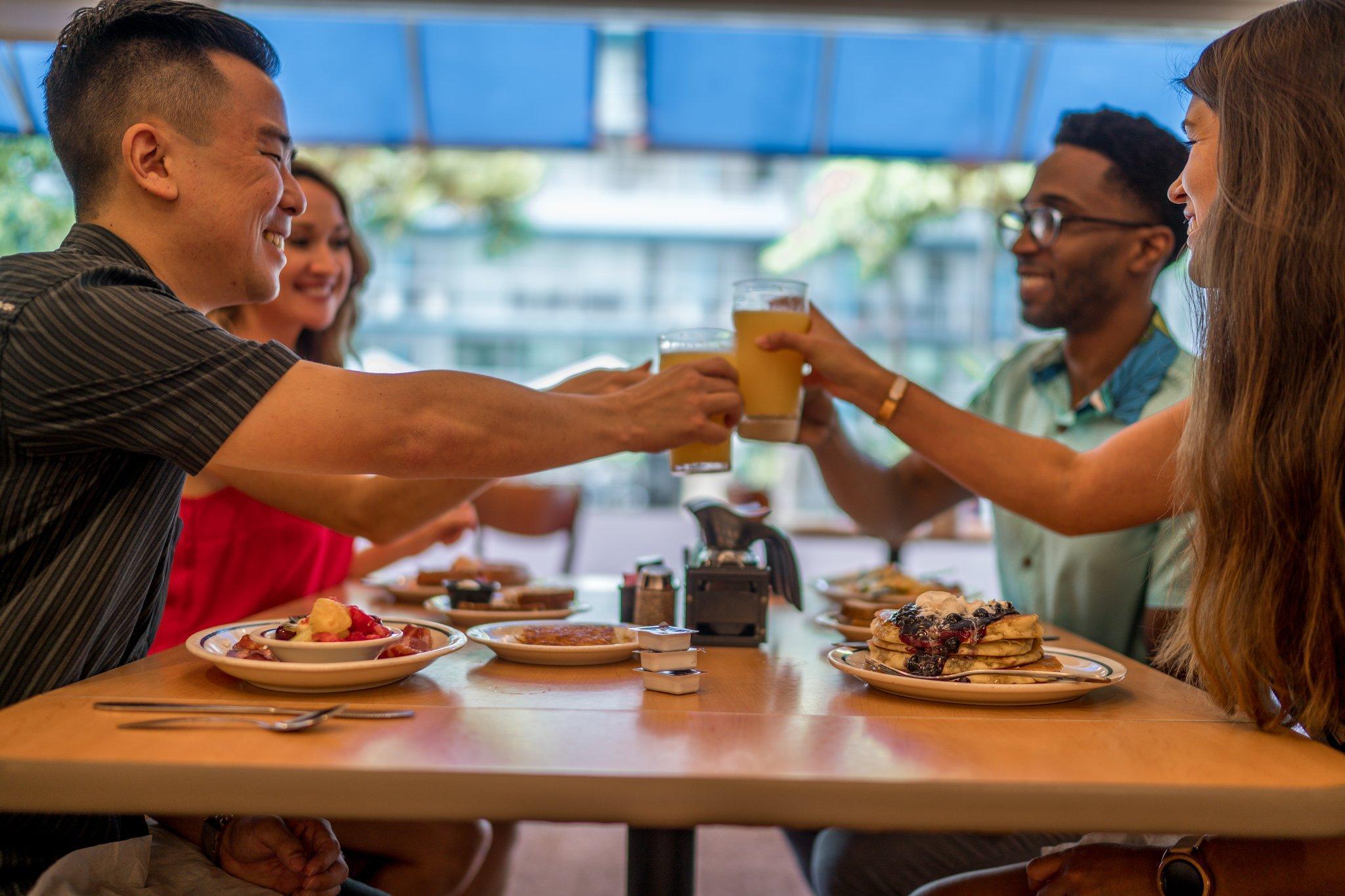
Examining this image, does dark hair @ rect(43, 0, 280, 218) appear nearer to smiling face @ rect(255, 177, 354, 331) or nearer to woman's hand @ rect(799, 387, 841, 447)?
smiling face @ rect(255, 177, 354, 331)

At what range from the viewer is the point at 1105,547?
208 cm

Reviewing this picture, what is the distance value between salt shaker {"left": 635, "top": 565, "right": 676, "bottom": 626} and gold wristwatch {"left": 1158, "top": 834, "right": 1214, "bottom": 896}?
2.53 ft

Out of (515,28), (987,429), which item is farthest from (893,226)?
(987,429)

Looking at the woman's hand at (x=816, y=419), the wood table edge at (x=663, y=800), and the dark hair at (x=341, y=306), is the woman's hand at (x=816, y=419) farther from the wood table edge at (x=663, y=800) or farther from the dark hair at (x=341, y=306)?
the wood table edge at (x=663, y=800)

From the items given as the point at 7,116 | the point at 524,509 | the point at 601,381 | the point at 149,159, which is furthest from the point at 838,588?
the point at 7,116

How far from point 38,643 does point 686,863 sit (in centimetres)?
76

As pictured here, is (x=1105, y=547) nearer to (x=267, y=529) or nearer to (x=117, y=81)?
(x=267, y=529)

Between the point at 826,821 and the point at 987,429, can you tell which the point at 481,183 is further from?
the point at 826,821

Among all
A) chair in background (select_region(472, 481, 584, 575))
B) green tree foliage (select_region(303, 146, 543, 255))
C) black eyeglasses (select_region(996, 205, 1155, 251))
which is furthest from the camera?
green tree foliage (select_region(303, 146, 543, 255))

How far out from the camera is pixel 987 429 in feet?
5.69

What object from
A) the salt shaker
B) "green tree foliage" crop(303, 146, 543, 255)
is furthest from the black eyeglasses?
"green tree foliage" crop(303, 146, 543, 255)

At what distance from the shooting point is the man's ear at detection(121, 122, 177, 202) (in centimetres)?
135

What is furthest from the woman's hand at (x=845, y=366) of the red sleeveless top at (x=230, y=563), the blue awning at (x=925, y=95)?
the blue awning at (x=925, y=95)

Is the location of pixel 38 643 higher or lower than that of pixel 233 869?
higher
